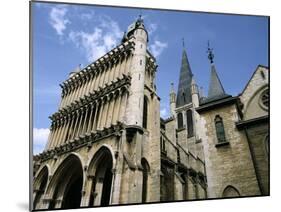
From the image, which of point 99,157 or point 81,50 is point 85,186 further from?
point 81,50

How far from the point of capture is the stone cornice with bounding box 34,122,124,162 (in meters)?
8.41

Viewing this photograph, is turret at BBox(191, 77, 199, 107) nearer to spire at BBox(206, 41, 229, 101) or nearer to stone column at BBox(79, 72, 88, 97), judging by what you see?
stone column at BBox(79, 72, 88, 97)

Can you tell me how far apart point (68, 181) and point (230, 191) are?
6148mm

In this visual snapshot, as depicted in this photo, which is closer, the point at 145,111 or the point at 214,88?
the point at 214,88

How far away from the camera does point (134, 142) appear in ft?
26.2

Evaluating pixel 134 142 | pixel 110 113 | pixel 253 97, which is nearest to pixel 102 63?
pixel 110 113

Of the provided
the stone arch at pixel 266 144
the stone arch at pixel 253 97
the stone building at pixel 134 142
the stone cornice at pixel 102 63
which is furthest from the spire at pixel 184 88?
the stone arch at pixel 266 144

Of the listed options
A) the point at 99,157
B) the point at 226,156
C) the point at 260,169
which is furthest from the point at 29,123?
the point at 260,169

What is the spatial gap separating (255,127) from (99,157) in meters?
5.05

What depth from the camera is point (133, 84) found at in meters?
9.64

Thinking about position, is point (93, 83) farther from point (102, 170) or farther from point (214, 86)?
point (214, 86)

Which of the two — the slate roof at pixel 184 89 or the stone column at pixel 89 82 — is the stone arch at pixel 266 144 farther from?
the slate roof at pixel 184 89

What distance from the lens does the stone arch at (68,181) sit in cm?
891

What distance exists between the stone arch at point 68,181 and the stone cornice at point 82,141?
0.38 metres
